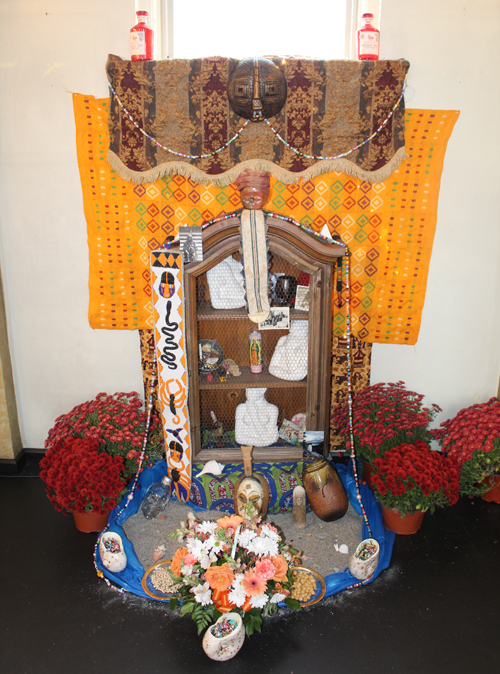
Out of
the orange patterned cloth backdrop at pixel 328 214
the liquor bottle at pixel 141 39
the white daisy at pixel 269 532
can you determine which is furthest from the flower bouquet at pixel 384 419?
the liquor bottle at pixel 141 39

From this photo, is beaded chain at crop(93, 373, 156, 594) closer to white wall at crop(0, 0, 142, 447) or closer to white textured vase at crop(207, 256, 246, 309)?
white wall at crop(0, 0, 142, 447)

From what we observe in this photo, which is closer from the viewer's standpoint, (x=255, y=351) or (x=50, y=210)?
(x=255, y=351)

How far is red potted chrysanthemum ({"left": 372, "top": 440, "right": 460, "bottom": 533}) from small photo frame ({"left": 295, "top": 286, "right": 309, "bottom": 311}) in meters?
0.94

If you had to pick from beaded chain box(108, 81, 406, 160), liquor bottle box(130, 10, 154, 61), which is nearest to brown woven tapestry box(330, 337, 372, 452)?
beaded chain box(108, 81, 406, 160)

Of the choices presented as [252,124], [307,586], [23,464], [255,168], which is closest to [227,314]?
[255,168]

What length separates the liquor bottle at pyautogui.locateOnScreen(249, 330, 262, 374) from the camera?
2617 millimetres

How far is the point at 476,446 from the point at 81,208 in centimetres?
281

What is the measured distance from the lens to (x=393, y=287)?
9.20ft

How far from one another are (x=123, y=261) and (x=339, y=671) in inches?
94.1

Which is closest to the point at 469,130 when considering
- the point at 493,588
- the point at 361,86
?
the point at 361,86

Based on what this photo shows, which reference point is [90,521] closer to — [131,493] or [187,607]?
[131,493]

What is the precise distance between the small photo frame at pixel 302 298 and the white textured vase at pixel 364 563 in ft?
4.01

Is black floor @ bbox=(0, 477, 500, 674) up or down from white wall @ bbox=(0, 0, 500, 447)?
down

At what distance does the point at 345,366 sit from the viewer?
9.83 feet
